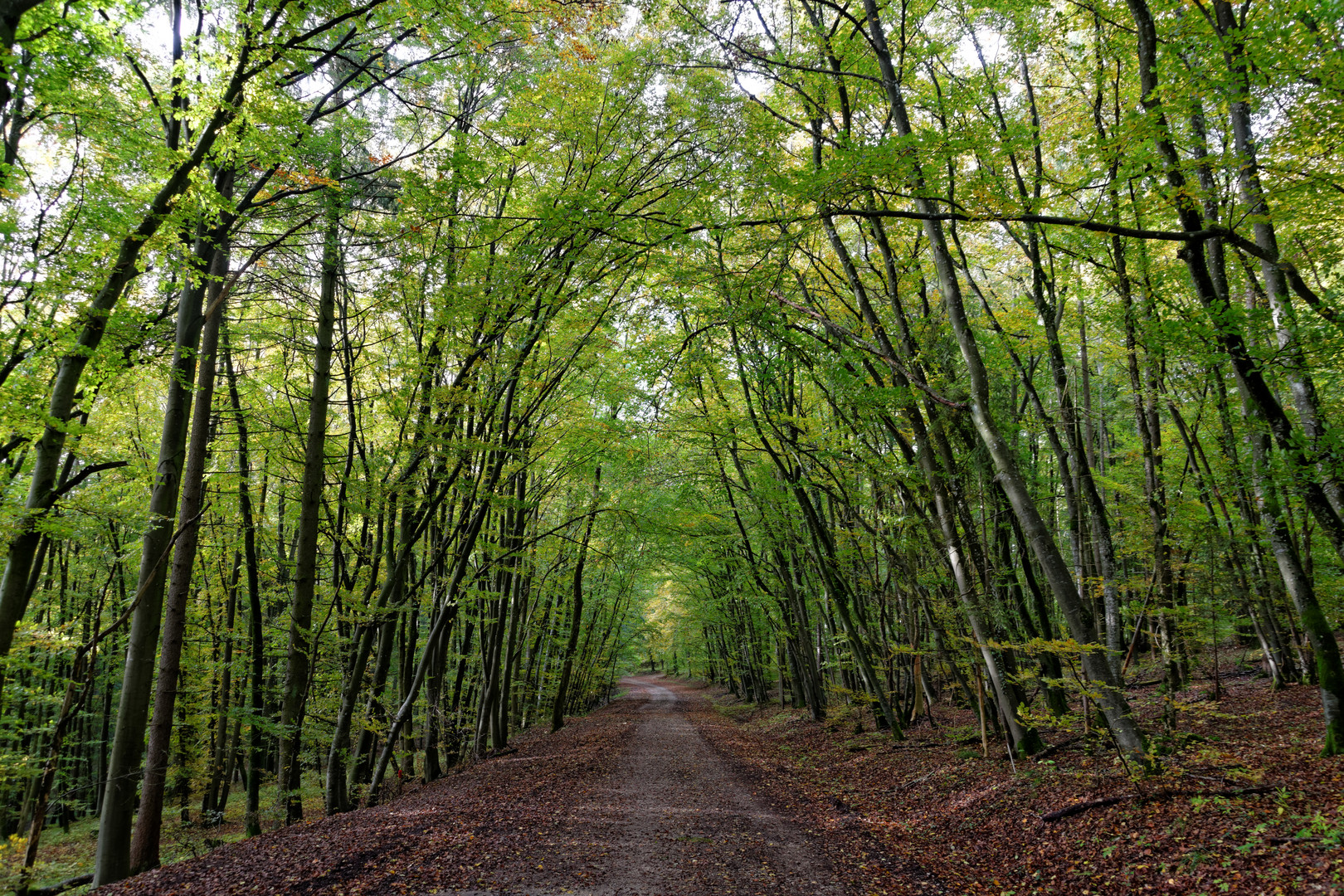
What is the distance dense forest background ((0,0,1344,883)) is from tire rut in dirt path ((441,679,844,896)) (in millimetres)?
3357

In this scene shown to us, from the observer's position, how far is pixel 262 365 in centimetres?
1320

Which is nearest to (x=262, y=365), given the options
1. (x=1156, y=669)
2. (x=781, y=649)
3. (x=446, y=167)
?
(x=446, y=167)

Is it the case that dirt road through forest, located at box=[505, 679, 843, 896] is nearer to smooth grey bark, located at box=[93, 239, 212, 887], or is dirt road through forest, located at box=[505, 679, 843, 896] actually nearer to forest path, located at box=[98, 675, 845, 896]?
forest path, located at box=[98, 675, 845, 896]

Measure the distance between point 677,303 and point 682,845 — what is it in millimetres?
6606

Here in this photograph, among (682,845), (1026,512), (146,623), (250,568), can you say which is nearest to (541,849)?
(682,845)

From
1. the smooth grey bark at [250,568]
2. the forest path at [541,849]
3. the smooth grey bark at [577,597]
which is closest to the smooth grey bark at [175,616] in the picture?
the forest path at [541,849]

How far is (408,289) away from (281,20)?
3.71 m

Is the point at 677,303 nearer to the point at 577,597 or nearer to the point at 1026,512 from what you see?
the point at 1026,512

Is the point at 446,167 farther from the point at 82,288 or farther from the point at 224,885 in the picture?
the point at 224,885

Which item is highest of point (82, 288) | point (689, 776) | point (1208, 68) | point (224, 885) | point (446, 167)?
point (446, 167)

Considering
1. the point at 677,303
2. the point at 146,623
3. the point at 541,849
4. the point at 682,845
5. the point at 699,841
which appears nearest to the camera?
the point at 541,849

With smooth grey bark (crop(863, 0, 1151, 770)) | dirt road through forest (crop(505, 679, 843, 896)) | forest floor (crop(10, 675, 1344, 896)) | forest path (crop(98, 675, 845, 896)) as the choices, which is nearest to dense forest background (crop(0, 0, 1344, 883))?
smooth grey bark (crop(863, 0, 1151, 770))

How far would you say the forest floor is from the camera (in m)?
4.69

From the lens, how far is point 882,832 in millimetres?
6816
